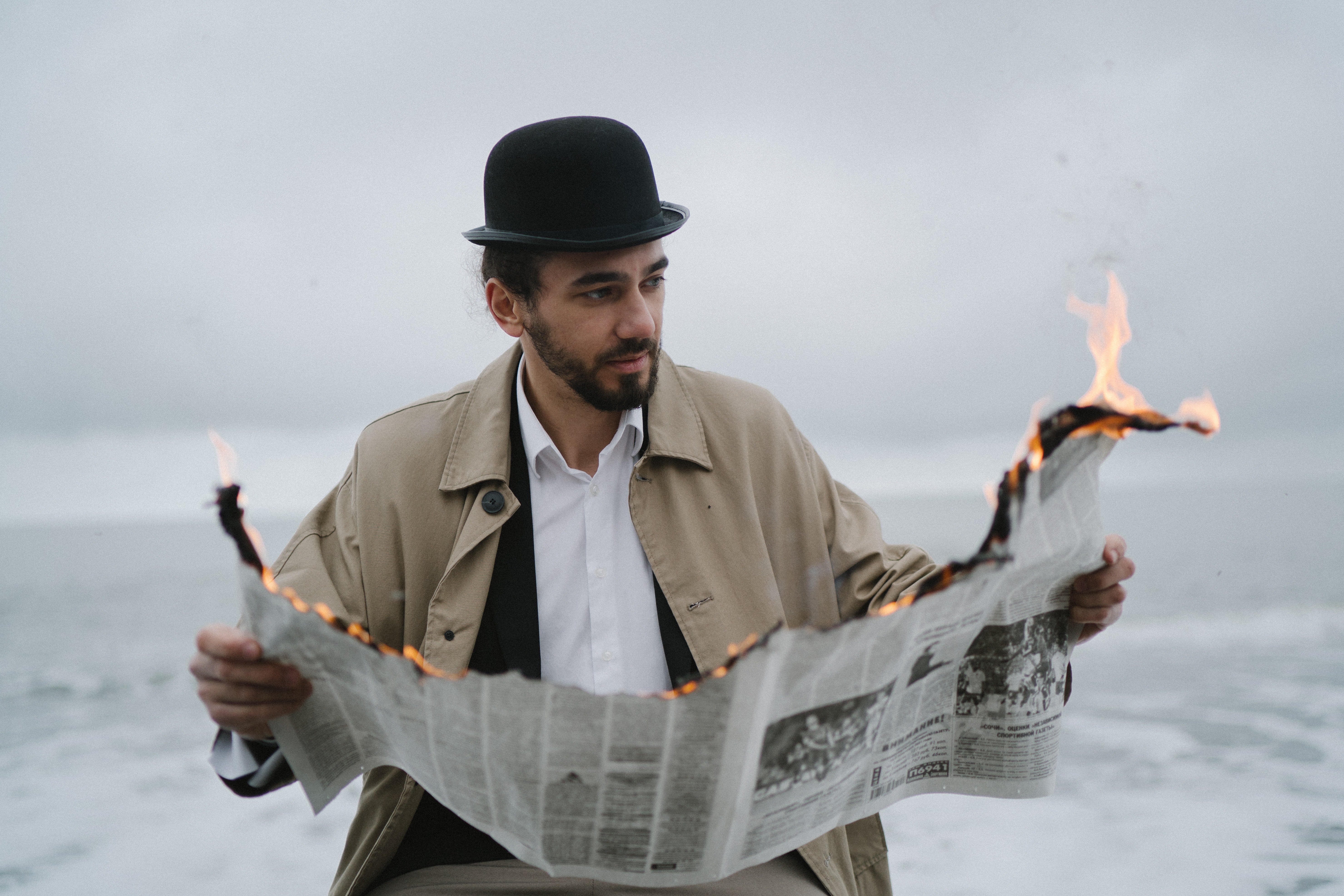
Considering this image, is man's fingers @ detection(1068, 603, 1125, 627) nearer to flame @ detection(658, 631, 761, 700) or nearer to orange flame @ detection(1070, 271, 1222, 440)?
orange flame @ detection(1070, 271, 1222, 440)

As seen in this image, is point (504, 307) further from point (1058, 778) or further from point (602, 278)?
point (1058, 778)

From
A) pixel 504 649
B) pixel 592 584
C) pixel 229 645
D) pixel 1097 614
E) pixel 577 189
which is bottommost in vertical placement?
pixel 504 649

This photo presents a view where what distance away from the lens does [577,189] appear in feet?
6.61

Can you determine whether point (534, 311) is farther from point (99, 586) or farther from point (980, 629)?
point (99, 586)

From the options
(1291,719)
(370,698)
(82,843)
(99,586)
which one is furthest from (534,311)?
(99,586)

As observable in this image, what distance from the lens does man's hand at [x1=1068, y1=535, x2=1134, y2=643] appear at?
1.47 m

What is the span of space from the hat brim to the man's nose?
136 millimetres

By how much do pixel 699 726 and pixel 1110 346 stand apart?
0.93 meters

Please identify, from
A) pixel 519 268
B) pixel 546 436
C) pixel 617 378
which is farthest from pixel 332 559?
pixel 519 268

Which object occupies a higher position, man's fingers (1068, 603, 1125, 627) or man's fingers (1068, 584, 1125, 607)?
man's fingers (1068, 584, 1125, 607)

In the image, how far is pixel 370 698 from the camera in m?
1.26

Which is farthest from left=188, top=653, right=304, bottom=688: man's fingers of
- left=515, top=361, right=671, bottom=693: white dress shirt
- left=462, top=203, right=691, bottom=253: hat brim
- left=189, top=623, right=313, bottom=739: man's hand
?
left=462, top=203, right=691, bottom=253: hat brim

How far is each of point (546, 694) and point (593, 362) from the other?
112cm

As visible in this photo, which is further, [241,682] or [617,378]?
[617,378]
